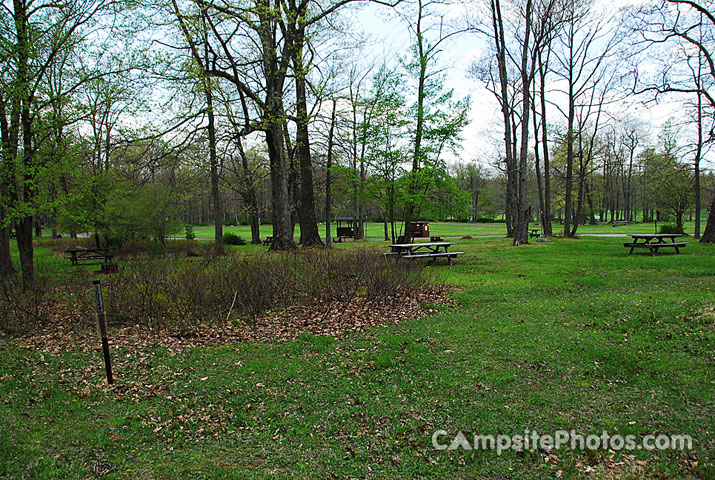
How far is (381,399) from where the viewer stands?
4.28m

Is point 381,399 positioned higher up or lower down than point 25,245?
lower down

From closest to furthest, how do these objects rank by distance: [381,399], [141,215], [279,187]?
1. [381,399]
2. [279,187]
3. [141,215]

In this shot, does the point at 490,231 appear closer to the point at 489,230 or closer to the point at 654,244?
the point at 489,230

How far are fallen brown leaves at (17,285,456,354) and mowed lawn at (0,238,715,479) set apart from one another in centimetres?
30

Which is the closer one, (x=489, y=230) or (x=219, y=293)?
(x=219, y=293)

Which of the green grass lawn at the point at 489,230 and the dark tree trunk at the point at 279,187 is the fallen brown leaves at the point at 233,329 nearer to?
the dark tree trunk at the point at 279,187

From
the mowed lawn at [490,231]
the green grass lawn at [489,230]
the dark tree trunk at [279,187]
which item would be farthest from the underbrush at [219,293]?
the green grass lawn at [489,230]

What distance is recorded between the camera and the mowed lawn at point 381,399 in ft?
10.6

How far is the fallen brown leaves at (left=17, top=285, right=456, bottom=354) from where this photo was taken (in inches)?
237

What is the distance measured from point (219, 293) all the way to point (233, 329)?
1.02 meters

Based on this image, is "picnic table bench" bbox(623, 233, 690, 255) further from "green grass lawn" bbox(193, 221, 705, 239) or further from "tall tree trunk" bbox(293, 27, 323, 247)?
"green grass lawn" bbox(193, 221, 705, 239)

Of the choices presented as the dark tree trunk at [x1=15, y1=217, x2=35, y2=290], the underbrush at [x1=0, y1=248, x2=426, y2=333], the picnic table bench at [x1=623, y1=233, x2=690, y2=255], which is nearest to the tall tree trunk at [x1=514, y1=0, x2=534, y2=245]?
the picnic table bench at [x1=623, y1=233, x2=690, y2=255]

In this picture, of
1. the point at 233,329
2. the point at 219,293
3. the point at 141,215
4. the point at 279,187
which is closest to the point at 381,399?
the point at 233,329

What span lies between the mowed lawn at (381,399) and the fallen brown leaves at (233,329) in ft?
0.99
